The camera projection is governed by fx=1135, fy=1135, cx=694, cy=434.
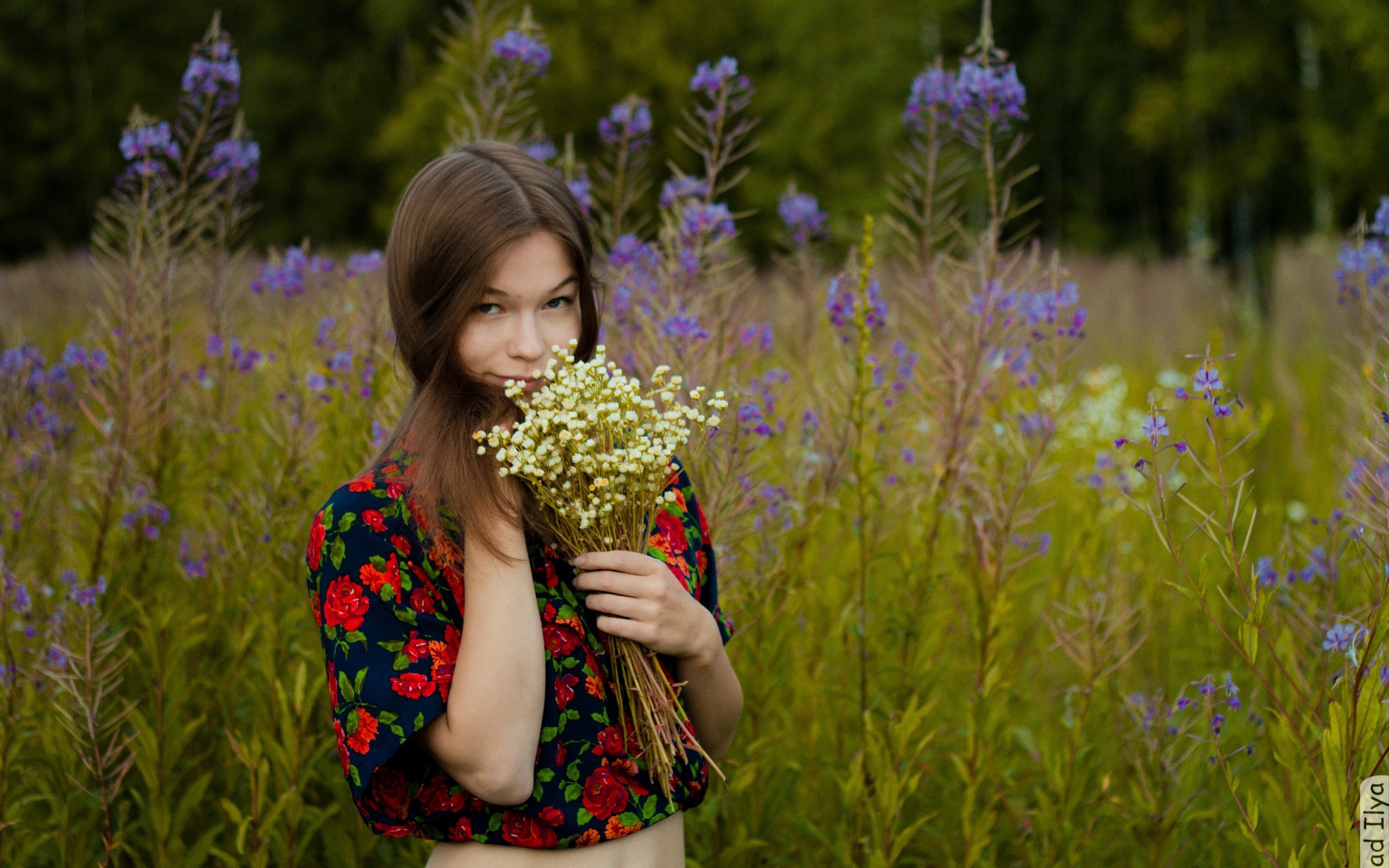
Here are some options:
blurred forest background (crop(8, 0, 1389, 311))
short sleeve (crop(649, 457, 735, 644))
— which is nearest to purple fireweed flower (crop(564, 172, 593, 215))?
short sleeve (crop(649, 457, 735, 644))

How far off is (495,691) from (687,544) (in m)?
0.47

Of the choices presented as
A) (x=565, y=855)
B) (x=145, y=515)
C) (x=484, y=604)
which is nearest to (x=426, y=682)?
(x=484, y=604)

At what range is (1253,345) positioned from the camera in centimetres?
696

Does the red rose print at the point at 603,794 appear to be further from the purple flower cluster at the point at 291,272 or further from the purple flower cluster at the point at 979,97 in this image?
the purple flower cluster at the point at 291,272

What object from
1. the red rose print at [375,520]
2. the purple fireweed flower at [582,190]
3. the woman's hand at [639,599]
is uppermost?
the purple fireweed flower at [582,190]

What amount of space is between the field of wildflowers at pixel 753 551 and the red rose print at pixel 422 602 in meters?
0.85

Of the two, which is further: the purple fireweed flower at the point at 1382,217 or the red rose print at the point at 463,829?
the purple fireweed flower at the point at 1382,217

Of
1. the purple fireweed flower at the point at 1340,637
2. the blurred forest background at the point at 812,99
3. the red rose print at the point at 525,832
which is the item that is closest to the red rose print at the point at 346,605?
the red rose print at the point at 525,832

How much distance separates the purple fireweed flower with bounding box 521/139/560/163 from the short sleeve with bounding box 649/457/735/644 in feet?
4.81

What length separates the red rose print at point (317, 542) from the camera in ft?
5.10

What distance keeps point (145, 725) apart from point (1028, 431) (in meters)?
2.30

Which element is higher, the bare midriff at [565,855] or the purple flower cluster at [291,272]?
the purple flower cluster at [291,272]

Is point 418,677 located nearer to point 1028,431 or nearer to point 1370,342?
point 1028,431

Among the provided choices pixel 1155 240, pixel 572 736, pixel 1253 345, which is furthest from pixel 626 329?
pixel 1155 240
